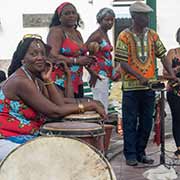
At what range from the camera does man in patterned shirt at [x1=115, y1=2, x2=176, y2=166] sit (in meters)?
6.49

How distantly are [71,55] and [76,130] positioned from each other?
195 centimetres

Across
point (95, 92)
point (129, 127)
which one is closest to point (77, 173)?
point (129, 127)

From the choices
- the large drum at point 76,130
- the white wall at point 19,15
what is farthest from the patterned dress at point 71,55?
the white wall at point 19,15

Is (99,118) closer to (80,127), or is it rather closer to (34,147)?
(80,127)

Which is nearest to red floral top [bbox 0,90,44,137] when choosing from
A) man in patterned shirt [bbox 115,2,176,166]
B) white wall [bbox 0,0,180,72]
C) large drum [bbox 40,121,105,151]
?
large drum [bbox 40,121,105,151]

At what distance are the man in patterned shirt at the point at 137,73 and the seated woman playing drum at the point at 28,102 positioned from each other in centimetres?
172

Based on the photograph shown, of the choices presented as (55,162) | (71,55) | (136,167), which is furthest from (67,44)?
(55,162)

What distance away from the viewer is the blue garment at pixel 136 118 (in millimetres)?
6676

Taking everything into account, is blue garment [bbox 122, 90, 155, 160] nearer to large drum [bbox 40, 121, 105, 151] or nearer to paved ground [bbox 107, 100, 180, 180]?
paved ground [bbox 107, 100, 180, 180]

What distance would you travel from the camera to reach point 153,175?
6254 millimetres

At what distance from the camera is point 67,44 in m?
6.19

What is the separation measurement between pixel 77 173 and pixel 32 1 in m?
8.91

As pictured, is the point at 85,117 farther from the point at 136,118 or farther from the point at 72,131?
the point at 136,118

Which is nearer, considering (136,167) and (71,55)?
(71,55)
